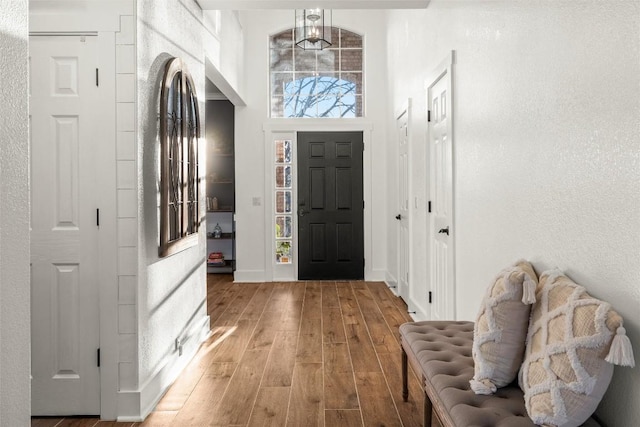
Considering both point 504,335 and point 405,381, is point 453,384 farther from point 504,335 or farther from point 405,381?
point 405,381

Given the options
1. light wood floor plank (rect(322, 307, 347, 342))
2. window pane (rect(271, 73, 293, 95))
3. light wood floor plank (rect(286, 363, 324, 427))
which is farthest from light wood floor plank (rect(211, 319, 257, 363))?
window pane (rect(271, 73, 293, 95))

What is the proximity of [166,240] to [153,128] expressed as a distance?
2.13 feet

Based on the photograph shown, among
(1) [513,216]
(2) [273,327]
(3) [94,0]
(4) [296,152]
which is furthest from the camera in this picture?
(4) [296,152]

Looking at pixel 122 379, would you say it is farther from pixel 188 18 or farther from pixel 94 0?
pixel 188 18

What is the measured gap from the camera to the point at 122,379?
8.35 ft

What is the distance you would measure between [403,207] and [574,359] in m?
4.16

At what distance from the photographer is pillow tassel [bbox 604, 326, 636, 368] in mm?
1250

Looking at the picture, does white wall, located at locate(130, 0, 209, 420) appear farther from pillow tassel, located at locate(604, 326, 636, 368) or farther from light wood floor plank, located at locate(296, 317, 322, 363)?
pillow tassel, located at locate(604, 326, 636, 368)

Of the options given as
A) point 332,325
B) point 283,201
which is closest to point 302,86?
point 283,201

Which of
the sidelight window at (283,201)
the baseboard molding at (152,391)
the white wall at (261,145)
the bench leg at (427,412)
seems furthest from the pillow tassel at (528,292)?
the sidelight window at (283,201)

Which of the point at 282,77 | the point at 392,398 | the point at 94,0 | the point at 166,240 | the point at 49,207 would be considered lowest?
the point at 392,398

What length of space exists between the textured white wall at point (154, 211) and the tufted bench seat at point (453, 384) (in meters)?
1.41

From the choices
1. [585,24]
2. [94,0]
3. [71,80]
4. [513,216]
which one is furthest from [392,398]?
[94,0]

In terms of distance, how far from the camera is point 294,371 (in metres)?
3.21
